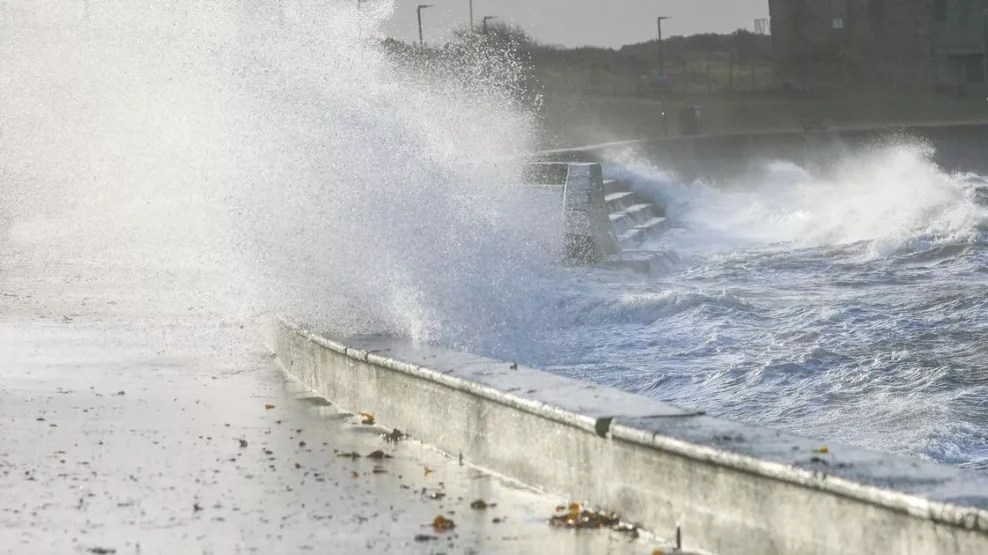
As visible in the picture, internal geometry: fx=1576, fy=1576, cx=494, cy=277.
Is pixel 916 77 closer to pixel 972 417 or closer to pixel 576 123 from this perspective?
pixel 576 123

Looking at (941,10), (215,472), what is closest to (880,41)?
(941,10)

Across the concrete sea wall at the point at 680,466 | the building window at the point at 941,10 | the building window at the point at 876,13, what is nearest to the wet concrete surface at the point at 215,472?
the concrete sea wall at the point at 680,466

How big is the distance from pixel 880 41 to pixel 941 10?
462 centimetres

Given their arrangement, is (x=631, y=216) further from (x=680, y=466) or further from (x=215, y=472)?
(x=680, y=466)

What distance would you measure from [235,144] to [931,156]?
1965 inches

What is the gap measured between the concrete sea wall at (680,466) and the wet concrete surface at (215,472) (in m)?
0.13

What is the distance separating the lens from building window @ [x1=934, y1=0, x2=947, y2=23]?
90938mm

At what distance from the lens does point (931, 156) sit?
2265 inches

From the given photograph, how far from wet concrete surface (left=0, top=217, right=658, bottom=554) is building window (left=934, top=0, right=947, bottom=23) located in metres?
86.2

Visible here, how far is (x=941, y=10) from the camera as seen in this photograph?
91312 mm

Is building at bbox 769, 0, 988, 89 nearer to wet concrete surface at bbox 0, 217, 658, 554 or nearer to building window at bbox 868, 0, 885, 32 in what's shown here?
building window at bbox 868, 0, 885, 32

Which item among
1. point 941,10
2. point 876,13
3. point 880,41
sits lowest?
point 880,41

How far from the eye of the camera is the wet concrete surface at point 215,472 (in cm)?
495

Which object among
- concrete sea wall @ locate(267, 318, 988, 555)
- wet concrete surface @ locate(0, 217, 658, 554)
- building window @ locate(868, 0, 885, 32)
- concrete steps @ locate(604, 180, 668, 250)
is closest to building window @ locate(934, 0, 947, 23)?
building window @ locate(868, 0, 885, 32)
